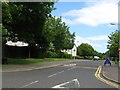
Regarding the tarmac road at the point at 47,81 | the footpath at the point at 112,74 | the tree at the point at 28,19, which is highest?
the tree at the point at 28,19

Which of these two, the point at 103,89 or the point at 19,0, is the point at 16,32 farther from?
the point at 103,89

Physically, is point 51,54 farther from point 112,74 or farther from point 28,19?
point 112,74

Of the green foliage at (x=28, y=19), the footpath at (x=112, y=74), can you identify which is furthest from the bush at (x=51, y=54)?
the footpath at (x=112, y=74)

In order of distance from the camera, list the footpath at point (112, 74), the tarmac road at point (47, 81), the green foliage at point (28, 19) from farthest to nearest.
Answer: the green foliage at point (28, 19) → the footpath at point (112, 74) → the tarmac road at point (47, 81)

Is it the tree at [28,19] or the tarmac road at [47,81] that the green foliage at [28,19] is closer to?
the tree at [28,19]

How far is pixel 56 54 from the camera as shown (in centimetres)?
9381

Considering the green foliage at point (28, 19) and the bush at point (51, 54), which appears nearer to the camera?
the green foliage at point (28, 19)

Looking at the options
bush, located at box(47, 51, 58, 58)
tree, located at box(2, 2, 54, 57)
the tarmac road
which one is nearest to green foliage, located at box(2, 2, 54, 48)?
tree, located at box(2, 2, 54, 57)

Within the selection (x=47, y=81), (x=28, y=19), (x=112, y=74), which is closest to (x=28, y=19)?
(x=28, y=19)

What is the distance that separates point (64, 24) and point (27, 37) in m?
53.5

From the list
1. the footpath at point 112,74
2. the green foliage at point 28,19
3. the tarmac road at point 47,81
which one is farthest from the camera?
the green foliage at point 28,19

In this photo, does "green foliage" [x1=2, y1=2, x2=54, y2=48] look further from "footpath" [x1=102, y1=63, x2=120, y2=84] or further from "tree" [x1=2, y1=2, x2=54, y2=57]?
"footpath" [x1=102, y1=63, x2=120, y2=84]

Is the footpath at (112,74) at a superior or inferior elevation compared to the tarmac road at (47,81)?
inferior

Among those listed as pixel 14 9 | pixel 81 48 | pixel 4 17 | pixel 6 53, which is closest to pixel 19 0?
pixel 14 9
